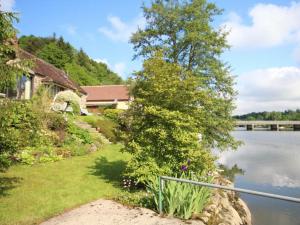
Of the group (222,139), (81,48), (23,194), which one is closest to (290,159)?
(222,139)

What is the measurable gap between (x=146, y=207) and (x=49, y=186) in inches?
169

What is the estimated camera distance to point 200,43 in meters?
26.3

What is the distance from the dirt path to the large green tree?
1481cm

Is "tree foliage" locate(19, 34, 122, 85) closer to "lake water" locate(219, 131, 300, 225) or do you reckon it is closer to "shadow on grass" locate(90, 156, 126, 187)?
"lake water" locate(219, 131, 300, 225)

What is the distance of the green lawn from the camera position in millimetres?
8961

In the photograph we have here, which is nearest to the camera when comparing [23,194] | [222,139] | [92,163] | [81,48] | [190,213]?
[190,213]

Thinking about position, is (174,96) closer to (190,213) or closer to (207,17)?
(190,213)

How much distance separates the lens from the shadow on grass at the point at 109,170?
518 inches

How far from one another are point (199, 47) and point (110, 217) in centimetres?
2061

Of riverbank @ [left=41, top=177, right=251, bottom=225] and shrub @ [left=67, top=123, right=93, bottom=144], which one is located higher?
shrub @ [left=67, top=123, right=93, bottom=144]

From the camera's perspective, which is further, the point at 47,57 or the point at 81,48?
the point at 81,48

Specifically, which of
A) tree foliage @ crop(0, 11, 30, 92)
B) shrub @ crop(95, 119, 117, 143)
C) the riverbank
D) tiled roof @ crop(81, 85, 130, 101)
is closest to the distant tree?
tiled roof @ crop(81, 85, 130, 101)

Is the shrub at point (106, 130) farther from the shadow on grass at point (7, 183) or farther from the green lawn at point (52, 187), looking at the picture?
the shadow on grass at point (7, 183)

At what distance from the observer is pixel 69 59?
83125 mm
